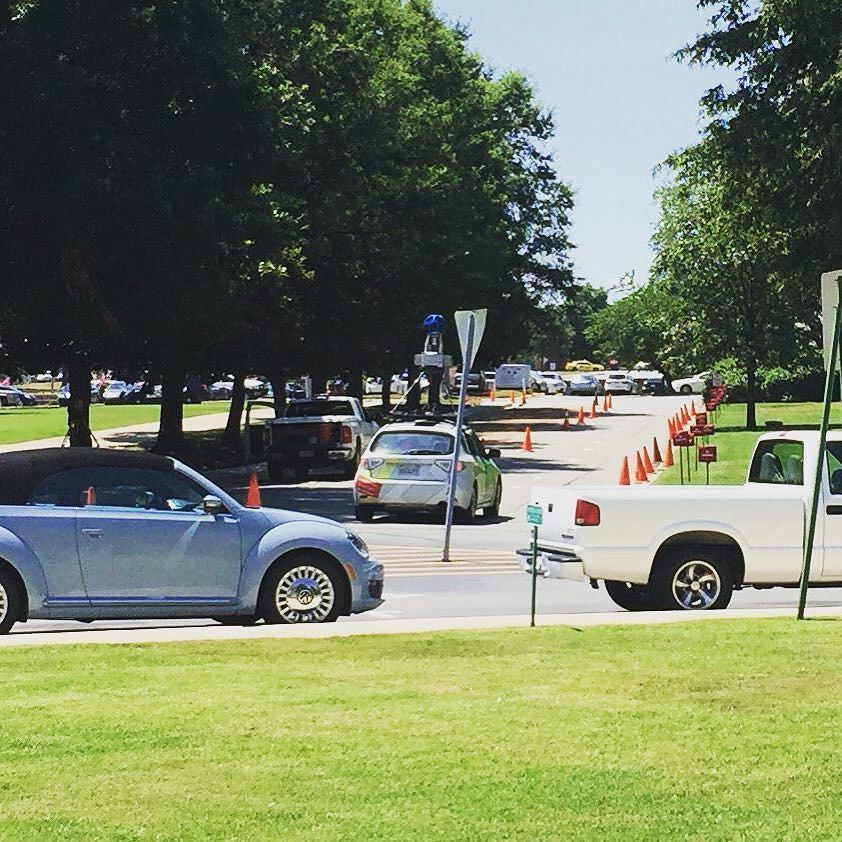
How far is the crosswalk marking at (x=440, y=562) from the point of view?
773 inches

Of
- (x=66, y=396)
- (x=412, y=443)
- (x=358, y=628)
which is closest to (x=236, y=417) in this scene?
(x=412, y=443)

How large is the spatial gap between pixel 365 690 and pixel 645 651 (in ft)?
7.79

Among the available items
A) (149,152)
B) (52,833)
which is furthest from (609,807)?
(149,152)

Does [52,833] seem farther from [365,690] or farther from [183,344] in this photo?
[183,344]

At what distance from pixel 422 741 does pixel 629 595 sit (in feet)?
26.8

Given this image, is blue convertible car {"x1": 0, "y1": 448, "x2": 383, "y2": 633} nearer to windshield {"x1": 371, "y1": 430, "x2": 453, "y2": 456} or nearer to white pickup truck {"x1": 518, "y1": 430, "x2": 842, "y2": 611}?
white pickup truck {"x1": 518, "y1": 430, "x2": 842, "y2": 611}

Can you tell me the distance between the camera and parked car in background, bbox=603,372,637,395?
105m

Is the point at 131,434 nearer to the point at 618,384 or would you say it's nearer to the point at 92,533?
the point at 92,533

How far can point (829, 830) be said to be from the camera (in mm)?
6641

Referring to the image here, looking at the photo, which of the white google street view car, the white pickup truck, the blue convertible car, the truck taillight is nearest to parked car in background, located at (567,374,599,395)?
the white google street view car

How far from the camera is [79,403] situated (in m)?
35.5

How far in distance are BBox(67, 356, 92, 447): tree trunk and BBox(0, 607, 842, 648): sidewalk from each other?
833 inches

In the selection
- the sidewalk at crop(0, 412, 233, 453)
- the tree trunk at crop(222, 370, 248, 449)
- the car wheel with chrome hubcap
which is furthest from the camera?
the sidewalk at crop(0, 412, 233, 453)

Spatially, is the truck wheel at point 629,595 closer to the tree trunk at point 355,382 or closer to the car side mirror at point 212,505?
the car side mirror at point 212,505
